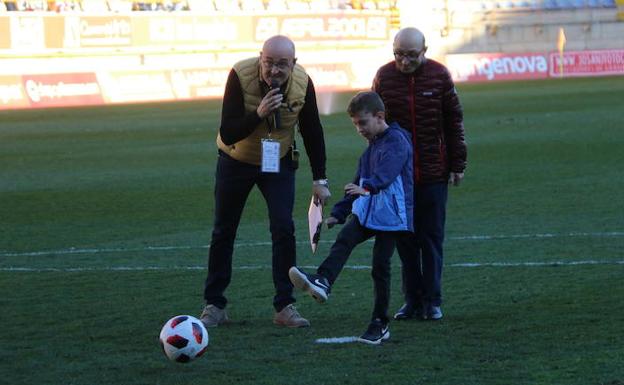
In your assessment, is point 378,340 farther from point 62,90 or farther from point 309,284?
point 62,90

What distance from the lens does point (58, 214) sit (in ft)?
51.2

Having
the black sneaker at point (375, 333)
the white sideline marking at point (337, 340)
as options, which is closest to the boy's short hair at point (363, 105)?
the black sneaker at point (375, 333)

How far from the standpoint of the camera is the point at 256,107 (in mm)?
8086

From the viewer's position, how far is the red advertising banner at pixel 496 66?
50.0 meters

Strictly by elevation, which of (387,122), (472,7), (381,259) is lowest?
(472,7)

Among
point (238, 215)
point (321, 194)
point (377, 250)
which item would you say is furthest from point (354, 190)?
point (238, 215)

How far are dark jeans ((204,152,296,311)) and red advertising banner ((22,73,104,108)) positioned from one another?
30195 mm

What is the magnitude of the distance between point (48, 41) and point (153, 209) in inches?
1204

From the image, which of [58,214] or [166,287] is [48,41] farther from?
[166,287]

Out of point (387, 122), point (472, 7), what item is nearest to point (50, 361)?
point (387, 122)

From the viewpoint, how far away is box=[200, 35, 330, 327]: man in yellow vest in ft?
26.2

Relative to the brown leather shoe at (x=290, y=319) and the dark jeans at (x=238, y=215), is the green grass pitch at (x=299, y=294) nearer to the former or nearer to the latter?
the brown leather shoe at (x=290, y=319)

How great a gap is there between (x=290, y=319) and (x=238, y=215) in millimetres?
849

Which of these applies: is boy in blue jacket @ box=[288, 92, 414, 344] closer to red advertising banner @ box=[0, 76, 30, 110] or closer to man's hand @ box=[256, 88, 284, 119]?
man's hand @ box=[256, 88, 284, 119]
